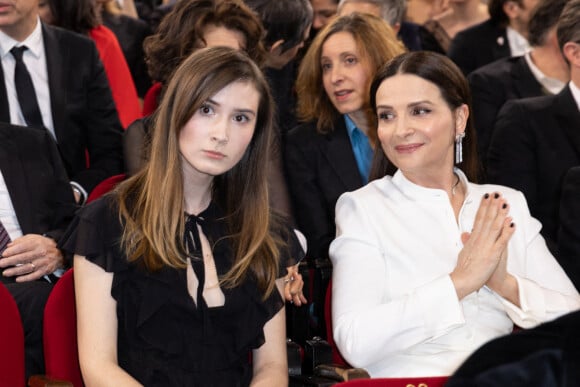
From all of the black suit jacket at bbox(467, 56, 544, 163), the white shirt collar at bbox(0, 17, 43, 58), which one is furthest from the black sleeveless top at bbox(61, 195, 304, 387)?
the black suit jacket at bbox(467, 56, 544, 163)

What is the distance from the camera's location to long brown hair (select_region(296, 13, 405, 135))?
4.38 metres

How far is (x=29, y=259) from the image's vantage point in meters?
3.43

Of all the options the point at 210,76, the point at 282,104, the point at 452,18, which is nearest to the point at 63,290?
the point at 210,76

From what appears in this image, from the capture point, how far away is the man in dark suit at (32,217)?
129 inches

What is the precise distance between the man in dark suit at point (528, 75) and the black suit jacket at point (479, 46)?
2.25 ft

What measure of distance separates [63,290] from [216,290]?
420mm

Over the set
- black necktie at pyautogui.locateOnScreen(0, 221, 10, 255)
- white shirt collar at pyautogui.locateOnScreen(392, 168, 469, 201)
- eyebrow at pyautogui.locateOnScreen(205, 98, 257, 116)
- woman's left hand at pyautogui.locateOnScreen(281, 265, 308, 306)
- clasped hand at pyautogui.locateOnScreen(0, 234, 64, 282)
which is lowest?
woman's left hand at pyautogui.locateOnScreen(281, 265, 308, 306)

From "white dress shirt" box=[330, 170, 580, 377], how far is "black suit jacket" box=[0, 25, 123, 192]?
1.63 meters

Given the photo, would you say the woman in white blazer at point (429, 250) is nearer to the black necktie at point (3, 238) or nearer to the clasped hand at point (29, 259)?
the clasped hand at point (29, 259)

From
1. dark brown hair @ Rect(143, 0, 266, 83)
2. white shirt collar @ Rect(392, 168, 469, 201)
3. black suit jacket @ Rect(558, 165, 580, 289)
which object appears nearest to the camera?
white shirt collar @ Rect(392, 168, 469, 201)

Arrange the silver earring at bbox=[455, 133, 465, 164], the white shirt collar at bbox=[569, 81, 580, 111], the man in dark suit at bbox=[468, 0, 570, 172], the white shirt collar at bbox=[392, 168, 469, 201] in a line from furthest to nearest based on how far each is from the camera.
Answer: the man in dark suit at bbox=[468, 0, 570, 172]
the white shirt collar at bbox=[569, 81, 580, 111]
the silver earring at bbox=[455, 133, 465, 164]
the white shirt collar at bbox=[392, 168, 469, 201]

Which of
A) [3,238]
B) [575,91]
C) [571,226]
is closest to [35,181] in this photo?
[3,238]

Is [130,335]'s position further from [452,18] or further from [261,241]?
[452,18]

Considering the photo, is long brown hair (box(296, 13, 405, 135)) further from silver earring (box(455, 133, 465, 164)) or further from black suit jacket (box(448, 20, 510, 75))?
black suit jacket (box(448, 20, 510, 75))
